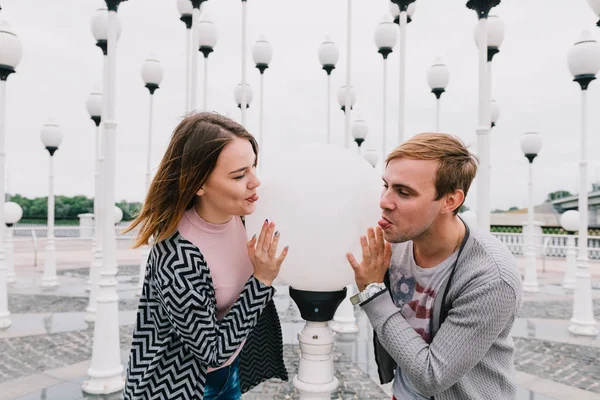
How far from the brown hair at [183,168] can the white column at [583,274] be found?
6847 millimetres

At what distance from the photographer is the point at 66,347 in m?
5.54

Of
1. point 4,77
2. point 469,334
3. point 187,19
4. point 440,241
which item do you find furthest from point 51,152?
point 469,334

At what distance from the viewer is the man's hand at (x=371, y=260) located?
57.5 inches

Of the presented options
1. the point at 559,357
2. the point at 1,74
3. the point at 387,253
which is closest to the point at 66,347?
the point at 1,74

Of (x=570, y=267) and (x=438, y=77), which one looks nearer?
(x=438, y=77)

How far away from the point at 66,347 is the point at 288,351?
2.98 m

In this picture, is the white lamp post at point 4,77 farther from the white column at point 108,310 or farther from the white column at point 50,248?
the white column at point 108,310

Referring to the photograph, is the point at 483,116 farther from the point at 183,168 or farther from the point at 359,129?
the point at 359,129

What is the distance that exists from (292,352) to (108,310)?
7.40 feet

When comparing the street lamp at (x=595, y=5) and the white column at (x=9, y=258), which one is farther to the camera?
the white column at (x=9, y=258)

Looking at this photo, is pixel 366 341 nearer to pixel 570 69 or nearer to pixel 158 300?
pixel 158 300

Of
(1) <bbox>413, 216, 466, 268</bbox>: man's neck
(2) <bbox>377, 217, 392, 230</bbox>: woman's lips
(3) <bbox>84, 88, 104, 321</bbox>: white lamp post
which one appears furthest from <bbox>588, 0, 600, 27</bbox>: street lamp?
(3) <bbox>84, 88, 104, 321</bbox>: white lamp post

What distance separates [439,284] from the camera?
146 centimetres

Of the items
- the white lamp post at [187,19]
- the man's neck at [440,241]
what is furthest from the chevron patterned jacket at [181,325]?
the white lamp post at [187,19]
